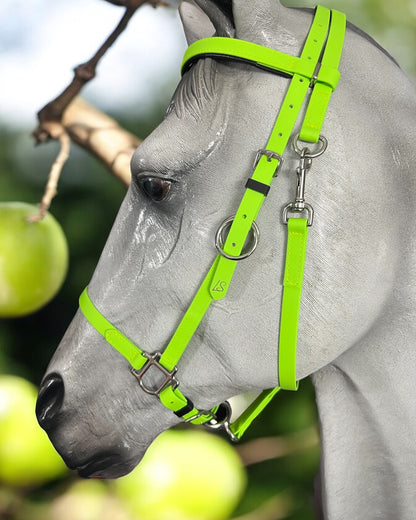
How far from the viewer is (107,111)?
1.11m

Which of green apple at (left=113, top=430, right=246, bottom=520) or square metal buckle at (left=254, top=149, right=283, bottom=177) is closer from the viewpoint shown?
square metal buckle at (left=254, top=149, right=283, bottom=177)

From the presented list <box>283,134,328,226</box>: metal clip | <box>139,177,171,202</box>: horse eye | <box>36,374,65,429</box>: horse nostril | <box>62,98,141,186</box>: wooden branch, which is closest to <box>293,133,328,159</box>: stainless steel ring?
<box>283,134,328,226</box>: metal clip

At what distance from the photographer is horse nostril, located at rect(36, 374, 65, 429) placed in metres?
0.61

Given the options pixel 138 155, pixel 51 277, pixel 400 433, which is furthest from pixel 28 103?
pixel 400 433

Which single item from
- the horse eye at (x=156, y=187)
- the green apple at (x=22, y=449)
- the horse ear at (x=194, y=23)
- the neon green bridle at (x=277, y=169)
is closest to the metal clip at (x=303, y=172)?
the neon green bridle at (x=277, y=169)

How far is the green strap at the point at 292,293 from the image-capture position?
506 millimetres

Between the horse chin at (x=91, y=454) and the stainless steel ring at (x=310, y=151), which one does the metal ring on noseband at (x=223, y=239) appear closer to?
the stainless steel ring at (x=310, y=151)

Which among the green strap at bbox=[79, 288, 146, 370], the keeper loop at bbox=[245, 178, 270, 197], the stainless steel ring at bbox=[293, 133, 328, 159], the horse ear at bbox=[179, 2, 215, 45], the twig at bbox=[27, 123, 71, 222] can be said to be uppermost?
the stainless steel ring at bbox=[293, 133, 328, 159]

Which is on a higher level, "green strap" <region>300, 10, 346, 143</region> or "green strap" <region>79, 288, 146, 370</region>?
"green strap" <region>300, 10, 346, 143</region>

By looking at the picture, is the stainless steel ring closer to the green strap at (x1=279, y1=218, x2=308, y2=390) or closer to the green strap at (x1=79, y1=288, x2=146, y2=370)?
the green strap at (x1=279, y1=218, x2=308, y2=390)

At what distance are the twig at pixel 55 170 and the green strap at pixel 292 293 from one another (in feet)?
2.21

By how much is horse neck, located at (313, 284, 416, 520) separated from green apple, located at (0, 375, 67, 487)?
1.90ft

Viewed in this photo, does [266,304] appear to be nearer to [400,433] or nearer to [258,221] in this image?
[258,221]

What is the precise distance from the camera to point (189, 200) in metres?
0.54
